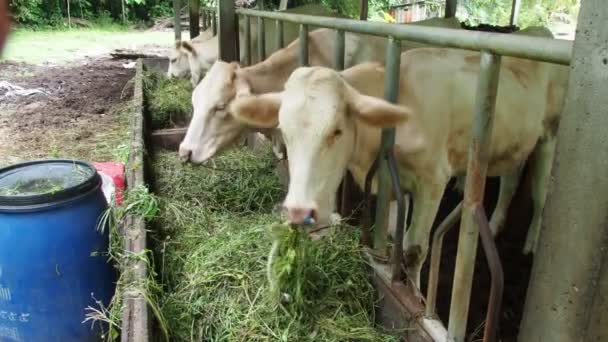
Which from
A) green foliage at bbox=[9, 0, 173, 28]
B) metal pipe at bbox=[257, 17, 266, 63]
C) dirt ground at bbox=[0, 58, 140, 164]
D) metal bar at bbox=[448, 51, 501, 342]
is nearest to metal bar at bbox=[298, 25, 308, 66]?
metal pipe at bbox=[257, 17, 266, 63]

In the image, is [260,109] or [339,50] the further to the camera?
[339,50]

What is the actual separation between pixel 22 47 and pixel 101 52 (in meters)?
2.43

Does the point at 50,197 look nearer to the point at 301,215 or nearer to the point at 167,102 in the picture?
the point at 301,215

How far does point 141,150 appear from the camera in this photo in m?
3.80

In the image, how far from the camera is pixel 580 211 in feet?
4.07

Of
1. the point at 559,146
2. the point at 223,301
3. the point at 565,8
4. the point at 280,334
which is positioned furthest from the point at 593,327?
the point at 565,8

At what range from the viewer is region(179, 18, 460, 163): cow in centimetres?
360

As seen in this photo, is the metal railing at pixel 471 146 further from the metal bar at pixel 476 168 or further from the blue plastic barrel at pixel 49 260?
the blue plastic barrel at pixel 49 260

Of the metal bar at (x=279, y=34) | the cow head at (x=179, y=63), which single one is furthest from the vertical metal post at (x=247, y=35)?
the cow head at (x=179, y=63)

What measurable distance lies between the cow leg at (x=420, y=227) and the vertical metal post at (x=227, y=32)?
3164 mm

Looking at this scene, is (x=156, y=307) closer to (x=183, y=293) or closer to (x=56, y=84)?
(x=183, y=293)

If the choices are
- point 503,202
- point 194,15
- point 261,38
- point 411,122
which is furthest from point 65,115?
point 411,122

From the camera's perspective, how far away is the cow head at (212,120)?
3.59 meters

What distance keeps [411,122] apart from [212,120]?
58.7 inches
